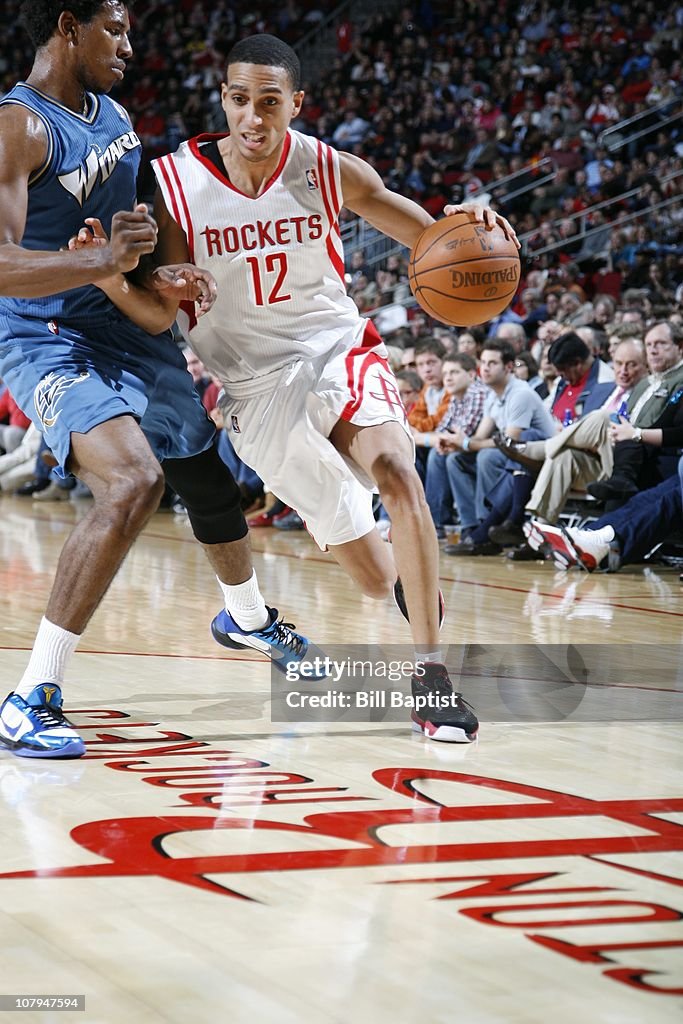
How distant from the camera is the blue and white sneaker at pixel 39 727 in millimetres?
3252

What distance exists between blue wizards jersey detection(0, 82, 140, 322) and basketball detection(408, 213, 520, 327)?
3.05ft

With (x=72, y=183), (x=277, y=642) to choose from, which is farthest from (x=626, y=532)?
(x=72, y=183)

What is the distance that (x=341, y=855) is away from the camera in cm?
246

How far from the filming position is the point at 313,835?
102 inches

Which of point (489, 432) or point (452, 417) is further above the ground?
point (452, 417)

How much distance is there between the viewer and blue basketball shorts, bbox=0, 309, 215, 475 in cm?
351

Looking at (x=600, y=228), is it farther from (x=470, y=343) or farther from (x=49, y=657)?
(x=49, y=657)

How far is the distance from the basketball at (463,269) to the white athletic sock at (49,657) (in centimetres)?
153

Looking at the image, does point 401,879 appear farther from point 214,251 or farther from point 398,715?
point 214,251

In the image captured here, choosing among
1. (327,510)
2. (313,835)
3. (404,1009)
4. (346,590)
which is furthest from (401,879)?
(346,590)

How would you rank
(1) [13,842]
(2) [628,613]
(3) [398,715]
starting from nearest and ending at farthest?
(1) [13,842] → (3) [398,715] → (2) [628,613]

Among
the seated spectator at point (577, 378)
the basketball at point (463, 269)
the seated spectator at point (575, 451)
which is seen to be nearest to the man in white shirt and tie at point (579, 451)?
the seated spectator at point (575, 451)

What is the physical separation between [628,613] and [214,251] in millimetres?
2910

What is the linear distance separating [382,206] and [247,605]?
4.45 feet
